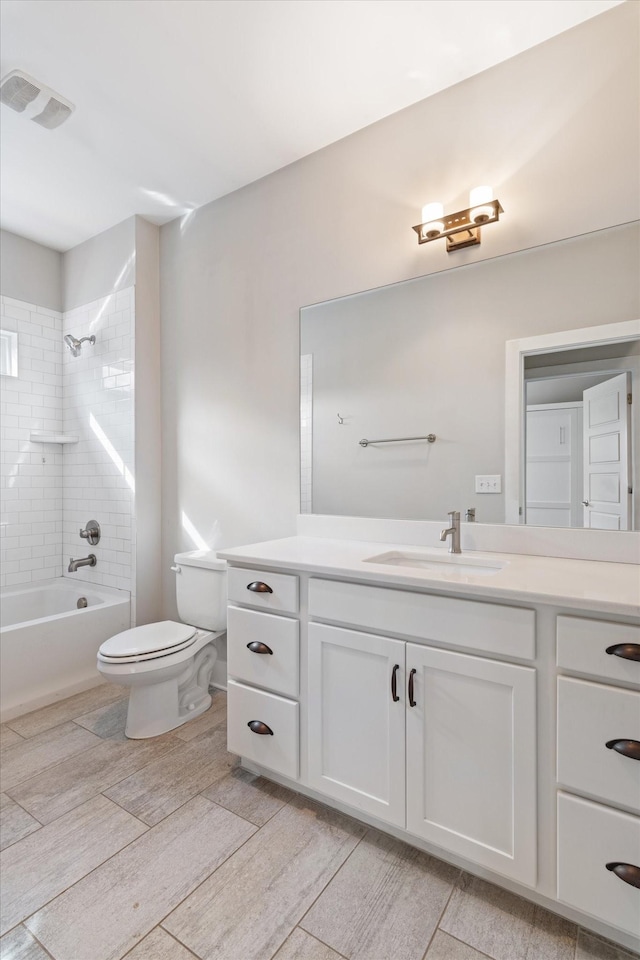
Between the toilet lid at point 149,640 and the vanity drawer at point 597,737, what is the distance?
1629mm

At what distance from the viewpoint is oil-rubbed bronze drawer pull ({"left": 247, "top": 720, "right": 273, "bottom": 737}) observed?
1717 mm

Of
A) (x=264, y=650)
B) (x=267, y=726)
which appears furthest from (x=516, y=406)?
(x=267, y=726)

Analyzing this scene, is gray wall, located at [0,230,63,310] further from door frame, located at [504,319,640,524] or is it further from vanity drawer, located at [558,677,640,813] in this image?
vanity drawer, located at [558,677,640,813]

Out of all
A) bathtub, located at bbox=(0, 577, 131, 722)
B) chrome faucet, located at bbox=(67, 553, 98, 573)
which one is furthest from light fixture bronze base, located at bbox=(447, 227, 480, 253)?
chrome faucet, located at bbox=(67, 553, 98, 573)

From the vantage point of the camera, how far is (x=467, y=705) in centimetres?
131

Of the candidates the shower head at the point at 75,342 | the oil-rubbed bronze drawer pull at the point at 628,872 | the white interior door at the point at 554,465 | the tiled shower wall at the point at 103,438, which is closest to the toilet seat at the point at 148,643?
the tiled shower wall at the point at 103,438

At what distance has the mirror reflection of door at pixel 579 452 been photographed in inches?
62.0

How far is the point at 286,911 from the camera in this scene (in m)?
1.30

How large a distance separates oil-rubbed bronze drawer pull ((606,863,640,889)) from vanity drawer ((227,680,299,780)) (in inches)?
37.1

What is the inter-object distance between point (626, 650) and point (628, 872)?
50 cm

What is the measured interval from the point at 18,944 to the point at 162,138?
9.70ft

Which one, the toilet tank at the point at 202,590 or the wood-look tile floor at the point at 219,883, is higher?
the toilet tank at the point at 202,590

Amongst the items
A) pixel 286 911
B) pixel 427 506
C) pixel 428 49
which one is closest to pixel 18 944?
pixel 286 911

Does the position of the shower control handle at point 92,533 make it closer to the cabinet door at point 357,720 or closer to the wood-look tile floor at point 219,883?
the wood-look tile floor at point 219,883
